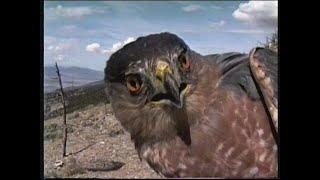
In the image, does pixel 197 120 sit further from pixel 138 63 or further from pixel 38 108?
pixel 38 108

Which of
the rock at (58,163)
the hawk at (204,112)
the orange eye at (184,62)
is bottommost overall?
the rock at (58,163)

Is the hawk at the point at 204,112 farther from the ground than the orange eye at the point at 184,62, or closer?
closer

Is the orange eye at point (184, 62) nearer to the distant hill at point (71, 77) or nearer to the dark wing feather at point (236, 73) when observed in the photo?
the dark wing feather at point (236, 73)

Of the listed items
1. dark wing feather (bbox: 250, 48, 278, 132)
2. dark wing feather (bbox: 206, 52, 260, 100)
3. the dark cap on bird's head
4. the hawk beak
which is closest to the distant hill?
the dark cap on bird's head

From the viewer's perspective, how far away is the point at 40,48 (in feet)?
7.13

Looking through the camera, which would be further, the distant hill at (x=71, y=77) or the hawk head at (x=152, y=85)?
the distant hill at (x=71, y=77)

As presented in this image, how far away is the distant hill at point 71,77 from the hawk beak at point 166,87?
0.98 feet

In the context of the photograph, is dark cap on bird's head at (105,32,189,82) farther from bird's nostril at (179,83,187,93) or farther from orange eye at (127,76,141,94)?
bird's nostril at (179,83,187,93)

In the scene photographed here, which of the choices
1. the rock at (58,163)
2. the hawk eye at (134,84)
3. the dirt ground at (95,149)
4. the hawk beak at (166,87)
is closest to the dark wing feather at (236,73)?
the hawk beak at (166,87)

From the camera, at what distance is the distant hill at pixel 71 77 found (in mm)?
2346

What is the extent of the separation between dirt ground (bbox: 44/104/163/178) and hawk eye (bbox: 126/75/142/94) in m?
0.17

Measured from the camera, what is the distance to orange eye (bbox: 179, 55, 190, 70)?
7.44 feet

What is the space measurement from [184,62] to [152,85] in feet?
0.62
